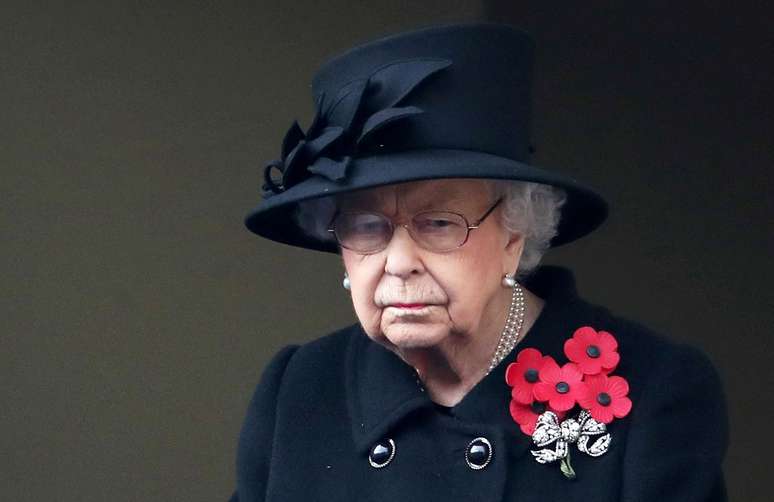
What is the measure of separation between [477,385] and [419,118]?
0.54m

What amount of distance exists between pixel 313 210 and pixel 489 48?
458 millimetres

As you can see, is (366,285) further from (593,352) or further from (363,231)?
(593,352)

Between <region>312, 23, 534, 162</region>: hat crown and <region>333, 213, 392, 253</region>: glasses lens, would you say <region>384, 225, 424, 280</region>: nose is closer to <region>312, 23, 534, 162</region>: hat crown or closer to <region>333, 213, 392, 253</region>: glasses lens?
<region>333, 213, 392, 253</region>: glasses lens

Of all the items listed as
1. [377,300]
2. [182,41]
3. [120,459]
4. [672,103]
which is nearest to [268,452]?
[377,300]

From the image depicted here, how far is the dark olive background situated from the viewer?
4102 millimetres

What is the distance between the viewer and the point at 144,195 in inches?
166

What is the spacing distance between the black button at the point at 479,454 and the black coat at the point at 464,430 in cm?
1

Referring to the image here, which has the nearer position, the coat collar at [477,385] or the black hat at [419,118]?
the black hat at [419,118]

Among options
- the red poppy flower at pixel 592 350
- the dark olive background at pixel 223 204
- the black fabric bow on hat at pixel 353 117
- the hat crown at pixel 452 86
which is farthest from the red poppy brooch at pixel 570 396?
the dark olive background at pixel 223 204

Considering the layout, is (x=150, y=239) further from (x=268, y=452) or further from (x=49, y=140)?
(x=268, y=452)

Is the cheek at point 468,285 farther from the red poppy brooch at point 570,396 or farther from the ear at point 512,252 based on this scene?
the red poppy brooch at point 570,396

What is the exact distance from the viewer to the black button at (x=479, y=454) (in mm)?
2680

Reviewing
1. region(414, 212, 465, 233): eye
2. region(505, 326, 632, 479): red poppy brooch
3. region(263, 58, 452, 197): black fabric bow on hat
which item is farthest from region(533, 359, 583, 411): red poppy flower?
region(263, 58, 452, 197): black fabric bow on hat

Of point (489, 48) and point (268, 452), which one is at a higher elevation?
point (489, 48)
